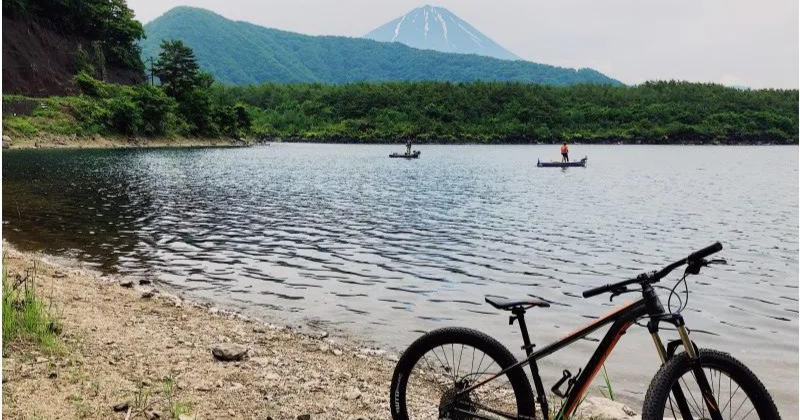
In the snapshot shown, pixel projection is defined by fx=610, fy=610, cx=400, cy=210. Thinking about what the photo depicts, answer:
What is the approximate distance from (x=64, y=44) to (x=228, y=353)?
110138 millimetres

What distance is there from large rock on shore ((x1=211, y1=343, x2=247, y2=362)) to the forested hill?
303 ft

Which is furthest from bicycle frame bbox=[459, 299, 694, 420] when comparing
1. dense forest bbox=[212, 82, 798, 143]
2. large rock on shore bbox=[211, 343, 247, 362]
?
dense forest bbox=[212, 82, 798, 143]

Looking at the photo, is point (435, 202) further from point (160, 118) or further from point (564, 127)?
point (564, 127)

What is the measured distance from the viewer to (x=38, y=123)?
264ft

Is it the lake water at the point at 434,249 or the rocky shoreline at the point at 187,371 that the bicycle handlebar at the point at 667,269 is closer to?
the rocky shoreline at the point at 187,371

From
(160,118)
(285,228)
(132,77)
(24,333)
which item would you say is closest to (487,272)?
(285,228)

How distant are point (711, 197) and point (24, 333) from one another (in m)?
40.7

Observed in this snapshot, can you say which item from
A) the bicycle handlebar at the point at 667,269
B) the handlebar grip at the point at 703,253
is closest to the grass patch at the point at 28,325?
the bicycle handlebar at the point at 667,269

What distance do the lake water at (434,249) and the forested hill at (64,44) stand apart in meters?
57.2

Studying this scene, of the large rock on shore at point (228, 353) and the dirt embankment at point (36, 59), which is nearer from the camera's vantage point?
the large rock on shore at point (228, 353)

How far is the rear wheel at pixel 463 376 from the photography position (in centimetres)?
500

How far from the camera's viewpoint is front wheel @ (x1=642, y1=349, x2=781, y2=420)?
13.4 feet

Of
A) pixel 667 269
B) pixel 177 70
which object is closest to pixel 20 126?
pixel 177 70

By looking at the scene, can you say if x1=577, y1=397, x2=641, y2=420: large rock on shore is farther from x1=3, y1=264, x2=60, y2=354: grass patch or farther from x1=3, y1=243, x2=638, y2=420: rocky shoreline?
x1=3, y1=264, x2=60, y2=354: grass patch
